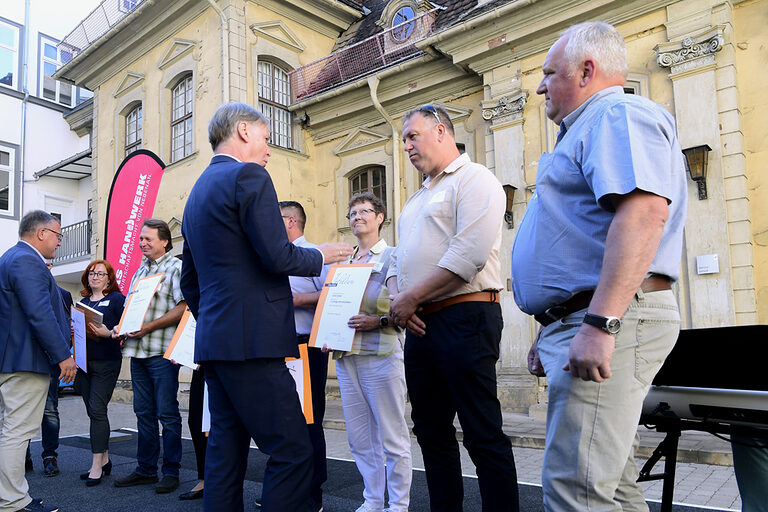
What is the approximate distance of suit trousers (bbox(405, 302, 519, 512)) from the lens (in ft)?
8.89

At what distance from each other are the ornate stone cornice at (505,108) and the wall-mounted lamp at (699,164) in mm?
2678

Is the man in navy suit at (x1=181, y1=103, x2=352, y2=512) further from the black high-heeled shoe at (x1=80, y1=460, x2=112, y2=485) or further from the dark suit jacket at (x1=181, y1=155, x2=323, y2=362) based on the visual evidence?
the black high-heeled shoe at (x1=80, y1=460, x2=112, y2=485)

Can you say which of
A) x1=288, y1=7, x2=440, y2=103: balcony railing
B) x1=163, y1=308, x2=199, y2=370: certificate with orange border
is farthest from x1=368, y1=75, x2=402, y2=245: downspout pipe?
x1=163, y1=308, x2=199, y2=370: certificate with orange border

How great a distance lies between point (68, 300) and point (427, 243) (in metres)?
4.45

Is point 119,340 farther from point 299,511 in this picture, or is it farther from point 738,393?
point 738,393

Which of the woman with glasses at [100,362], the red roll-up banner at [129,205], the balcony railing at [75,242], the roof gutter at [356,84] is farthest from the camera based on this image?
the balcony railing at [75,242]

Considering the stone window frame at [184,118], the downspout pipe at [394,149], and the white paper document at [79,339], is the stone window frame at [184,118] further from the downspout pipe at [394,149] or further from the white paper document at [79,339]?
the white paper document at [79,339]

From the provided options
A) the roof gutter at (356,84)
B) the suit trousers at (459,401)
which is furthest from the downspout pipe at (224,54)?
the suit trousers at (459,401)

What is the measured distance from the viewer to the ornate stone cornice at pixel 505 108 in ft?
30.6

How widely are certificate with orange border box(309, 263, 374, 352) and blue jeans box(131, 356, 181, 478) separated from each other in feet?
5.27

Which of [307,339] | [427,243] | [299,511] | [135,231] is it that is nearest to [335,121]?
[135,231]

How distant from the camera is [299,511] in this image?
250cm

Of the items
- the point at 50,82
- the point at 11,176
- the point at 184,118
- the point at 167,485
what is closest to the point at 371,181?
the point at 184,118

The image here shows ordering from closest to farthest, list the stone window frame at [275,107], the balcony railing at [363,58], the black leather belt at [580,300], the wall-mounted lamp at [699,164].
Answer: the black leather belt at [580,300] → the wall-mounted lamp at [699,164] → the balcony railing at [363,58] → the stone window frame at [275,107]
